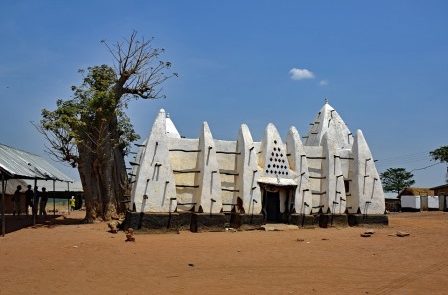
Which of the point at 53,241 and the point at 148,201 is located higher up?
the point at 148,201

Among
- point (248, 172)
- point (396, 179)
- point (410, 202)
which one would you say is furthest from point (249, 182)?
point (396, 179)

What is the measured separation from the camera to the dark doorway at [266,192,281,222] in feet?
75.1

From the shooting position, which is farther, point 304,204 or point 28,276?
point 304,204

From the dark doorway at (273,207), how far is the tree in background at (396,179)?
46274 mm

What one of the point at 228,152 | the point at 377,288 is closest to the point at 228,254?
the point at 377,288

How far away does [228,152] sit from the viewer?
71.7 feet

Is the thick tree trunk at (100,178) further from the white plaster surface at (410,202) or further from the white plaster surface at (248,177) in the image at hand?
the white plaster surface at (410,202)

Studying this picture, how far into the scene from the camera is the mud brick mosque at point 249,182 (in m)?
19.4

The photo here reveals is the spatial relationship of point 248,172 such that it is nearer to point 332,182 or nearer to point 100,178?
point 332,182

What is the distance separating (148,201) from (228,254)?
6595 millimetres

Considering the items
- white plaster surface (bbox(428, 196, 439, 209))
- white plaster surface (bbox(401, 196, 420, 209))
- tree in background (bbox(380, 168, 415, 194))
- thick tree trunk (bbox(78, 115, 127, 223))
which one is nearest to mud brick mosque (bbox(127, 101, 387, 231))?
thick tree trunk (bbox(78, 115, 127, 223))

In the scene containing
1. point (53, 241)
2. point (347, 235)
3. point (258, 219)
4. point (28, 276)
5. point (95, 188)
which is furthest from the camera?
point (95, 188)

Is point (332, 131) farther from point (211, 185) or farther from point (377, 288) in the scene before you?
point (377, 288)

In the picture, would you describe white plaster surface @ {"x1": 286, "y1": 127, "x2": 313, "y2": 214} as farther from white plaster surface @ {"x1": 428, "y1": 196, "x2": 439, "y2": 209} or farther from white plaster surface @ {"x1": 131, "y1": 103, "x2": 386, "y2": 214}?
white plaster surface @ {"x1": 428, "y1": 196, "x2": 439, "y2": 209}
